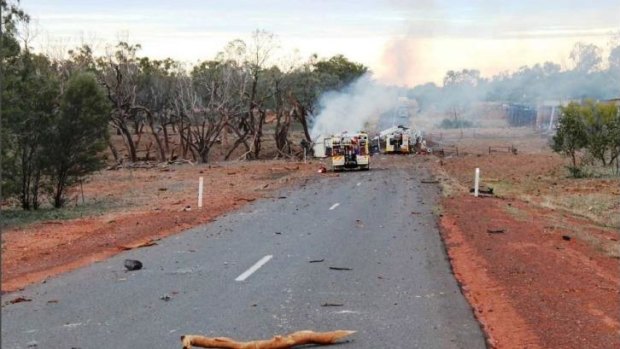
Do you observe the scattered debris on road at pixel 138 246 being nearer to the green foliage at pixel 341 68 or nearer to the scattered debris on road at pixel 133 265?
the scattered debris on road at pixel 133 265

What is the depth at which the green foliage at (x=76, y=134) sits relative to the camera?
86.9 ft

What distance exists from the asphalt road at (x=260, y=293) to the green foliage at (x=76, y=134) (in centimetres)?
1020

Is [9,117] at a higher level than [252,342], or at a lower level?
higher

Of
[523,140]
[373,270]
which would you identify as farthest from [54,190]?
[523,140]

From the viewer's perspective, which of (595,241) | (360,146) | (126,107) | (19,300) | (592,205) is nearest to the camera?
(19,300)

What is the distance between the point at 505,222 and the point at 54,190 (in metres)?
16.4

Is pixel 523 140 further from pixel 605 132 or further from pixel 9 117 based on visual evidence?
pixel 9 117

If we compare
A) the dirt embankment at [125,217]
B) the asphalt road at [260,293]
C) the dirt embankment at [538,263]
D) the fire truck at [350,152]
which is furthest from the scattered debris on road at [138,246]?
the fire truck at [350,152]

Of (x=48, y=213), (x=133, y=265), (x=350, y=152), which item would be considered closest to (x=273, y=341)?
(x=133, y=265)

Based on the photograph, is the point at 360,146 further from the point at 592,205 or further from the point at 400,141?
the point at 400,141

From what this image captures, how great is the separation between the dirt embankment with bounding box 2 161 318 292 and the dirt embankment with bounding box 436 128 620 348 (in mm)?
6862

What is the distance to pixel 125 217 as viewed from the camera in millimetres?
22922

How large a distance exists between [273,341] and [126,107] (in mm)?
53310

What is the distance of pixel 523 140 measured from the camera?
9025cm
